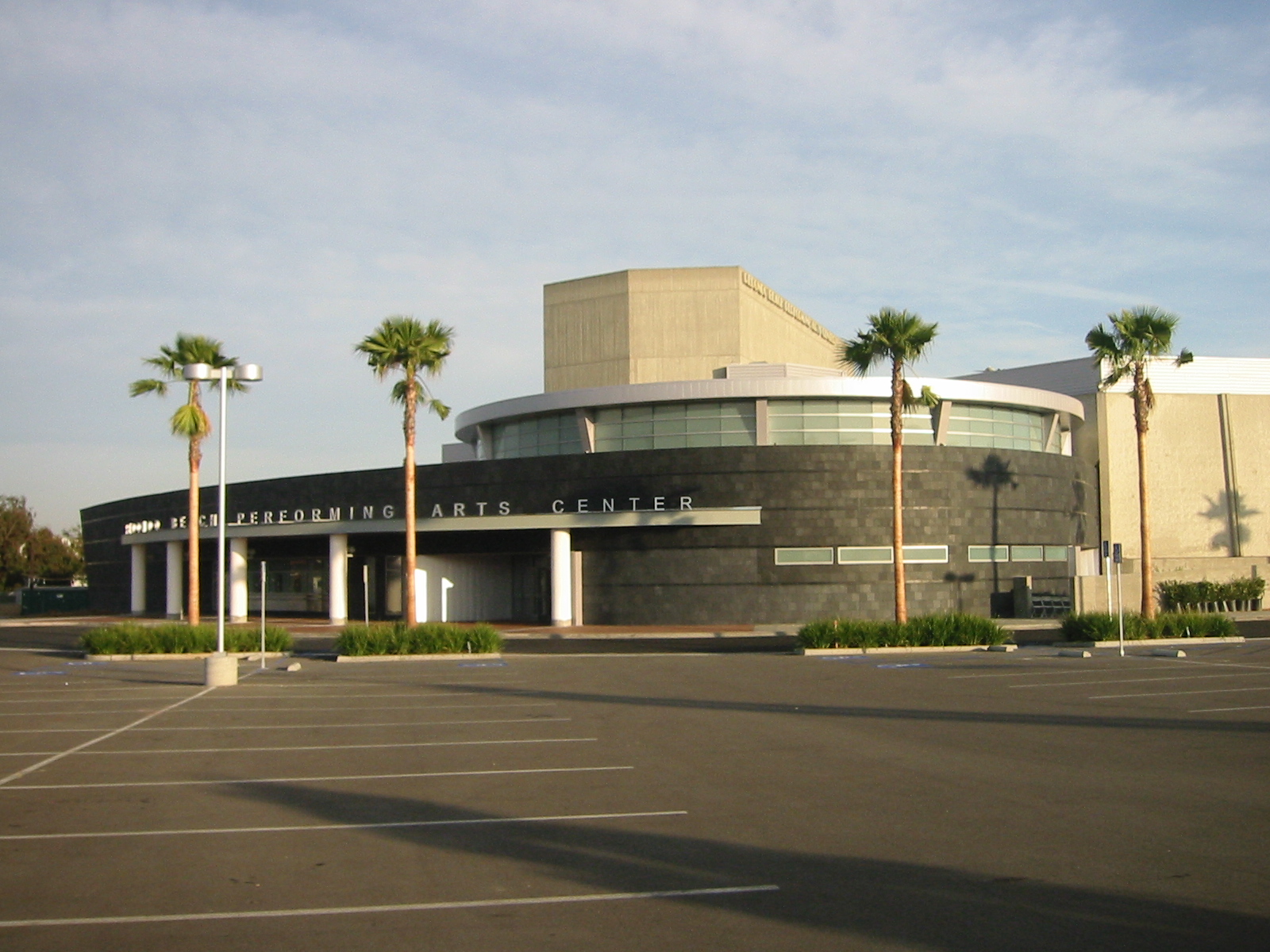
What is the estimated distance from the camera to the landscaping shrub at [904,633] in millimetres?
31484

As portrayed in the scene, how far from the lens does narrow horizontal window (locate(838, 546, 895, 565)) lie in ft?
142

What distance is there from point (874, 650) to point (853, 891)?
78.5 ft

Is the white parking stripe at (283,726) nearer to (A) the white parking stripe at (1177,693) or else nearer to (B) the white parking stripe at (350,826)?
(B) the white parking stripe at (350,826)

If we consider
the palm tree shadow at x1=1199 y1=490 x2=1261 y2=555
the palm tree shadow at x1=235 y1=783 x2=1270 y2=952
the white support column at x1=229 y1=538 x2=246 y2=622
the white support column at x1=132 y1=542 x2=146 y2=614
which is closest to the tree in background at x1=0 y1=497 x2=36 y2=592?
the white support column at x1=132 y1=542 x2=146 y2=614

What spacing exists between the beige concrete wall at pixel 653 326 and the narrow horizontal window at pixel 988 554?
45.0 ft

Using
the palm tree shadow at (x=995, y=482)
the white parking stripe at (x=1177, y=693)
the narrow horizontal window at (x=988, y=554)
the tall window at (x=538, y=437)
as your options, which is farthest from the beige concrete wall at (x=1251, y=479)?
the white parking stripe at (x=1177, y=693)

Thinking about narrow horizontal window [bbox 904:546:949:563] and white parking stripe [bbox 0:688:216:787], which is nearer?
white parking stripe [bbox 0:688:216:787]

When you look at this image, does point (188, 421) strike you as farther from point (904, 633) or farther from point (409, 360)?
point (904, 633)

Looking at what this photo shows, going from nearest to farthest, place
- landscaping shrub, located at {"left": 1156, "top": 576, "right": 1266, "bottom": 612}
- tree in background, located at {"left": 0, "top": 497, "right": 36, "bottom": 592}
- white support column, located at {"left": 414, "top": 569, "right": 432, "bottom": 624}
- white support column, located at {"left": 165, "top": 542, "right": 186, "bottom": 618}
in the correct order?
white support column, located at {"left": 414, "top": 569, "right": 432, "bottom": 624} → landscaping shrub, located at {"left": 1156, "top": 576, "right": 1266, "bottom": 612} → white support column, located at {"left": 165, "top": 542, "right": 186, "bottom": 618} → tree in background, located at {"left": 0, "top": 497, "right": 36, "bottom": 592}

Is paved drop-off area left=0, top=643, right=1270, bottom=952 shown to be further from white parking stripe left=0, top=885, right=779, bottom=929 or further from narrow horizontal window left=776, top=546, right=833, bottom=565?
narrow horizontal window left=776, top=546, right=833, bottom=565

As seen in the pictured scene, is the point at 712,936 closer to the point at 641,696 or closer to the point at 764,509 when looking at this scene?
the point at 641,696

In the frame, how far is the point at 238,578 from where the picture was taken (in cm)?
5212

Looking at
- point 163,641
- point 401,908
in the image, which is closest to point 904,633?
point 163,641

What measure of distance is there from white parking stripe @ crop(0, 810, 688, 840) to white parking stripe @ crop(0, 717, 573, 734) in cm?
676
